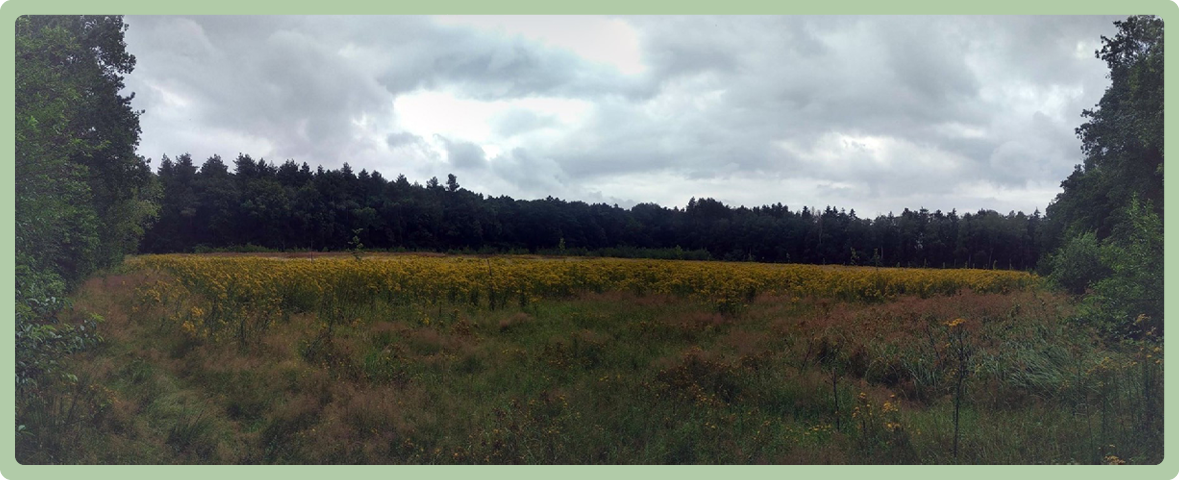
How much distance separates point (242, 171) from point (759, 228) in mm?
10529

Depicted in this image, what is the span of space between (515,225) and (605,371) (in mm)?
3835

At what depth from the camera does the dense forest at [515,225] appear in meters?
8.03

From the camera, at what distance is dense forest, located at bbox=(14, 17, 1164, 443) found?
5.32 m

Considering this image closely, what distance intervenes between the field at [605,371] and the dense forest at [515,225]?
46 cm

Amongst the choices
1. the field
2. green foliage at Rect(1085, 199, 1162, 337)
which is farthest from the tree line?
the field

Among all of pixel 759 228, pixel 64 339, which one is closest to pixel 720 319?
pixel 759 228

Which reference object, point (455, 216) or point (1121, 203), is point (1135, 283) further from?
point (455, 216)

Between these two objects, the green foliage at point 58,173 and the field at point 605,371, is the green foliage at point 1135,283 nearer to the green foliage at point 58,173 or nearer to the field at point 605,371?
the field at point 605,371

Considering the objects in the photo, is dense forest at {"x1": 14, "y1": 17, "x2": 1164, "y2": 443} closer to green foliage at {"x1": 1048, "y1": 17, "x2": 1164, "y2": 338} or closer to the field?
green foliage at {"x1": 1048, "y1": 17, "x2": 1164, "y2": 338}

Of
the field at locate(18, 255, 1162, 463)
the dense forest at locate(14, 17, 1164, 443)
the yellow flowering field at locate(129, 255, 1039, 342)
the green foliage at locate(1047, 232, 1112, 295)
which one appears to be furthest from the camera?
the yellow flowering field at locate(129, 255, 1039, 342)

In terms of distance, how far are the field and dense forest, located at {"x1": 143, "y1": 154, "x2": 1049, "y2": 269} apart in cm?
46

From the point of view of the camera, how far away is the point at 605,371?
6.22m

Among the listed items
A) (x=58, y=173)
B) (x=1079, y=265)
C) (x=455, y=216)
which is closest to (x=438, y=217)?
(x=455, y=216)

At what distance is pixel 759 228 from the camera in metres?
9.01
